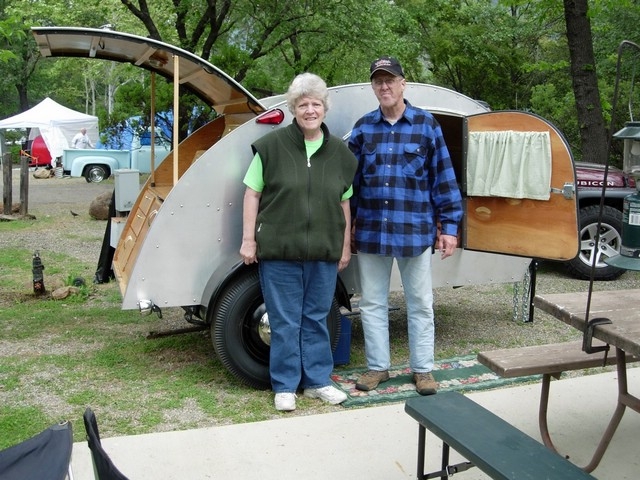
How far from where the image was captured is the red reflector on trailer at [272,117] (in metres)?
4.91

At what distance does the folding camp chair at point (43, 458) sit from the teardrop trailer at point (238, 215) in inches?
86.0

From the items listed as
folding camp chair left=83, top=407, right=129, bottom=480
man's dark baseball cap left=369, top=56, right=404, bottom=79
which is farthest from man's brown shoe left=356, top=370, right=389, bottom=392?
folding camp chair left=83, top=407, right=129, bottom=480

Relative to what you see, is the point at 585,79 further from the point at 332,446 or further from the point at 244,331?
the point at 332,446

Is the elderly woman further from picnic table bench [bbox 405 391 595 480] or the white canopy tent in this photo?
the white canopy tent

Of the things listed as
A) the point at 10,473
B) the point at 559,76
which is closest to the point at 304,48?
the point at 559,76

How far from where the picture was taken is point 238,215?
4906 millimetres

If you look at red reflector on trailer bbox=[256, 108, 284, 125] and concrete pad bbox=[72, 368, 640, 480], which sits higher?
red reflector on trailer bbox=[256, 108, 284, 125]

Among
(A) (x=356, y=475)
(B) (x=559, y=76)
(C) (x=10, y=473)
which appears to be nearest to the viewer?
(C) (x=10, y=473)

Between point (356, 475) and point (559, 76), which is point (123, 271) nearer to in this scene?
point (356, 475)

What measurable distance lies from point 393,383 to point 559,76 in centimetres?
1557

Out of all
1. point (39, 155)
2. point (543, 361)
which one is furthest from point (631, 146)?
point (39, 155)

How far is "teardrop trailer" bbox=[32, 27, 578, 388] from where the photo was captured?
480cm

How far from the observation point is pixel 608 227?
8.17 metres

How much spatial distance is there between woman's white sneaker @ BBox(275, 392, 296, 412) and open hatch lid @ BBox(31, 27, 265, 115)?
203cm
